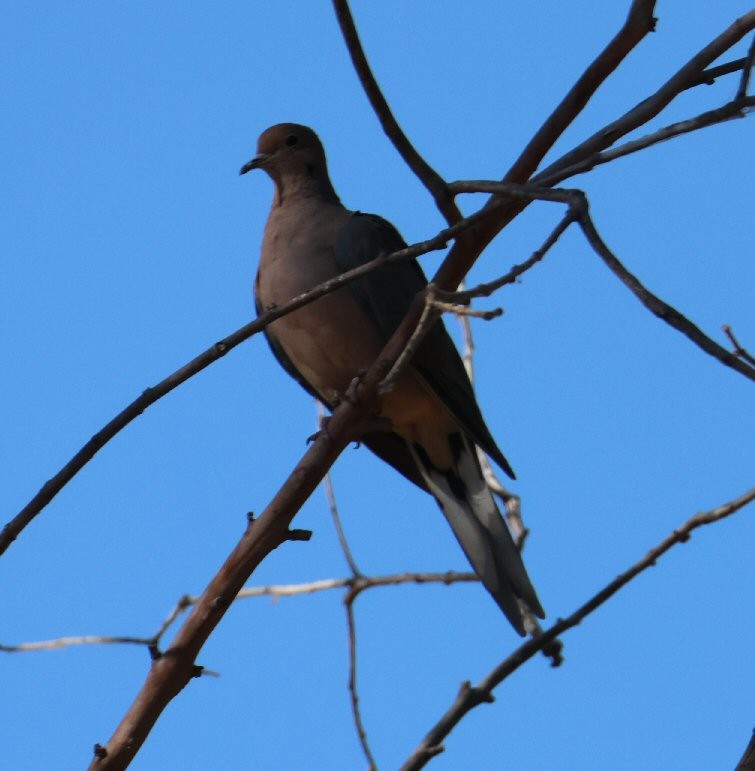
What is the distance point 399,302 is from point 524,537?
63.6 inches

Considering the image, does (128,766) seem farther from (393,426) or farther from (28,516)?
(393,426)

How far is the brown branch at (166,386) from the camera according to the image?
7.36ft

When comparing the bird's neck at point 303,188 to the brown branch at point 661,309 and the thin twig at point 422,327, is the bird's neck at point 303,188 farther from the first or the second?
the brown branch at point 661,309

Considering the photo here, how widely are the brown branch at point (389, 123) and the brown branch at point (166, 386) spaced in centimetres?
50

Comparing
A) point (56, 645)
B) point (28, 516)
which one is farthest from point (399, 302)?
point (28, 516)

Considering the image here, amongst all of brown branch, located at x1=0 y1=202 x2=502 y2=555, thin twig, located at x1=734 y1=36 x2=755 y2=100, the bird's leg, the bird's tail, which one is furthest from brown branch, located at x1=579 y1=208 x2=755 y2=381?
the bird's tail

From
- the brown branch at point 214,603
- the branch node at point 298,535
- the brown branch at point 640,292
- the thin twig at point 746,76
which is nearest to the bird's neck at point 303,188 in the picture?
the brown branch at point 214,603

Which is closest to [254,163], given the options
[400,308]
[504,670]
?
[400,308]

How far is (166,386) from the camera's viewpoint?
94.3 inches

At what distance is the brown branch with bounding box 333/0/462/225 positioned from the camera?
2934 mm

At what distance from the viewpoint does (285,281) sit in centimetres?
469

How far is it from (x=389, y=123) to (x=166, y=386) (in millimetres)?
928

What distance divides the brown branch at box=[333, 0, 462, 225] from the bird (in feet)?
4.42

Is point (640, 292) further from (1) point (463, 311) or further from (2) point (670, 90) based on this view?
(2) point (670, 90)
